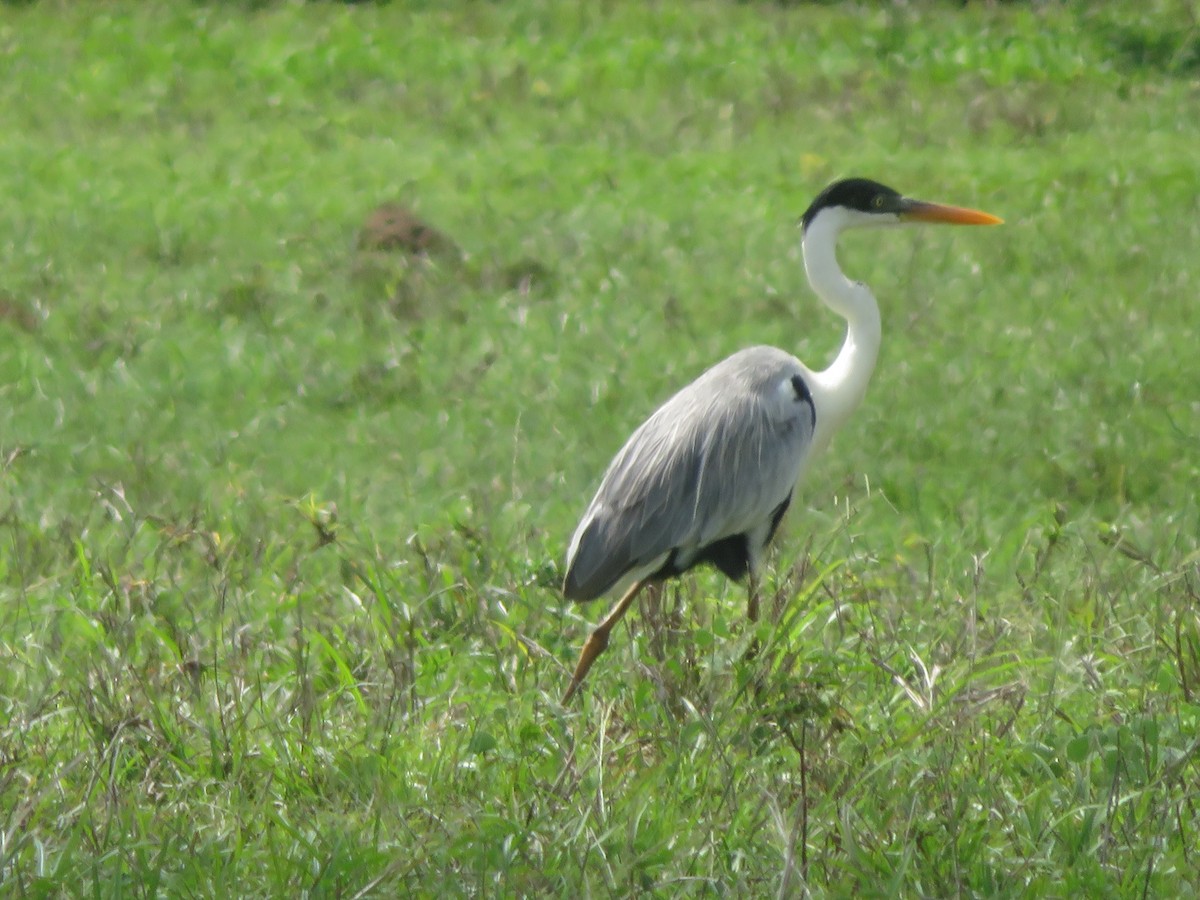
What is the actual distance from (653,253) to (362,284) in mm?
1479

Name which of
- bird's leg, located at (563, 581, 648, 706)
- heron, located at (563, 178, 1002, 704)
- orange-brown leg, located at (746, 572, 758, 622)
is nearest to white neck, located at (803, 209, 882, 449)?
heron, located at (563, 178, 1002, 704)

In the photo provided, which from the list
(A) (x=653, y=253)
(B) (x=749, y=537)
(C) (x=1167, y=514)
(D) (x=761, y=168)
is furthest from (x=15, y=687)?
(D) (x=761, y=168)

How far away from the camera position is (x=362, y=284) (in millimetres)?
9086

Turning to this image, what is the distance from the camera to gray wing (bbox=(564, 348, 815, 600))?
5109 mm

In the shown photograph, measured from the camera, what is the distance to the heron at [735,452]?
5.11 m

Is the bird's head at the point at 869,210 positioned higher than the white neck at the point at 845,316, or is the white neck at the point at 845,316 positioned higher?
the bird's head at the point at 869,210

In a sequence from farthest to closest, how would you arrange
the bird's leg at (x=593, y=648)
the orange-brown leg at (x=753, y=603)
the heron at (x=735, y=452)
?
the heron at (x=735, y=452) → the orange-brown leg at (x=753, y=603) → the bird's leg at (x=593, y=648)

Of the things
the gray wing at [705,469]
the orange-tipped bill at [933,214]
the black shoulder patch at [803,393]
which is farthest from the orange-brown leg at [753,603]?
the orange-tipped bill at [933,214]

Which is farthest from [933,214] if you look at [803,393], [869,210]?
[803,393]

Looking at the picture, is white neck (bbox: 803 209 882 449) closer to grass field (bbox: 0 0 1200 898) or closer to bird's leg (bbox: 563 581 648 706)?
grass field (bbox: 0 0 1200 898)

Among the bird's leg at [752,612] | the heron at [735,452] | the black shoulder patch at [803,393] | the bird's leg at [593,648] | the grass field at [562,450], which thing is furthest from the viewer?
the black shoulder patch at [803,393]

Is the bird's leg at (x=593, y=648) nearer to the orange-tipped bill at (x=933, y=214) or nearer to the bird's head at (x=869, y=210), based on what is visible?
the bird's head at (x=869, y=210)

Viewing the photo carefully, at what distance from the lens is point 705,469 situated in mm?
5281

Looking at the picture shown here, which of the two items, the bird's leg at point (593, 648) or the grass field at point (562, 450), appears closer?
the grass field at point (562, 450)
